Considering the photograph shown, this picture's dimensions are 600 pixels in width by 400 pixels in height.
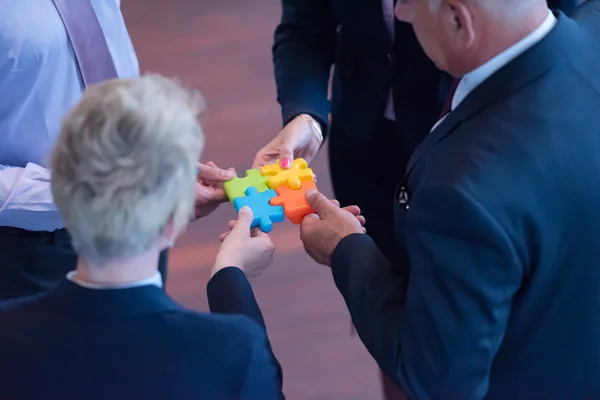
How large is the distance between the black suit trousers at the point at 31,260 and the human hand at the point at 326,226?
520 millimetres

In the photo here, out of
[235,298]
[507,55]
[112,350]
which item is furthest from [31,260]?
[507,55]

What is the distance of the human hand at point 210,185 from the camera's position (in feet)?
4.63

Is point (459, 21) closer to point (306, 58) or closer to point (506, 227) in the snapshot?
point (506, 227)

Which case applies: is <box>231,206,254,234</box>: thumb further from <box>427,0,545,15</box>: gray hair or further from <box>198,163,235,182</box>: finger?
<box>427,0,545,15</box>: gray hair

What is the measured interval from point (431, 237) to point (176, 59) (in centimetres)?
287

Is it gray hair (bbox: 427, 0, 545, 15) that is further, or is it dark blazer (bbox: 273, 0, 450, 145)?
dark blazer (bbox: 273, 0, 450, 145)

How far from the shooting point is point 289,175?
1374mm

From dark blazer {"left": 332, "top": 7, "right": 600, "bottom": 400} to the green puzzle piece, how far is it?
45 centimetres

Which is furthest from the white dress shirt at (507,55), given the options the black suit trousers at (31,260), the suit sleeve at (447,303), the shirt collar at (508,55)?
the black suit trousers at (31,260)

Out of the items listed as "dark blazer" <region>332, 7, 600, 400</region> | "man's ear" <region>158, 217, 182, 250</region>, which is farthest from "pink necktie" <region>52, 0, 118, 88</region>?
"dark blazer" <region>332, 7, 600, 400</region>

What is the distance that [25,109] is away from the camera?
4.21ft

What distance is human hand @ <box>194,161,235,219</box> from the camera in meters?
1.41

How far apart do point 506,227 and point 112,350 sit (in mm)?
488

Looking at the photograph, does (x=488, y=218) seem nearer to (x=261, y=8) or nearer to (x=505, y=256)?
(x=505, y=256)
